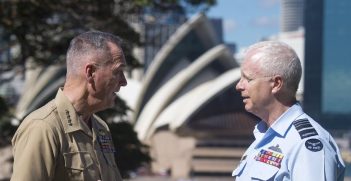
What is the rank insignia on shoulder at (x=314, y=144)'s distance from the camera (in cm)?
249

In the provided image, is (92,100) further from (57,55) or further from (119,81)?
(57,55)

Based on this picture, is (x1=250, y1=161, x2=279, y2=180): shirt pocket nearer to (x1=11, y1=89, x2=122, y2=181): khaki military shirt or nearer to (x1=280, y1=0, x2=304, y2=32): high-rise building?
(x1=11, y1=89, x2=122, y2=181): khaki military shirt

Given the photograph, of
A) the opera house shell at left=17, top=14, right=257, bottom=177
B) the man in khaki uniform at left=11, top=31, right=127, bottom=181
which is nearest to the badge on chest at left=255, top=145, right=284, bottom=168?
the man in khaki uniform at left=11, top=31, right=127, bottom=181

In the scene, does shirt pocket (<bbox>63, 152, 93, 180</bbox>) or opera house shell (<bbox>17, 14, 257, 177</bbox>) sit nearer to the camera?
shirt pocket (<bbox>63, 152, 93, 180</bbox>)

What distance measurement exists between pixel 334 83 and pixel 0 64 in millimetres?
13778

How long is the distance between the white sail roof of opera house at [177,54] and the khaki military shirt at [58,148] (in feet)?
139

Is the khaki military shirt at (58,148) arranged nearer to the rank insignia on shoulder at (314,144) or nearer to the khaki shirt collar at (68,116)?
the khaki shirt collar at (68,116)

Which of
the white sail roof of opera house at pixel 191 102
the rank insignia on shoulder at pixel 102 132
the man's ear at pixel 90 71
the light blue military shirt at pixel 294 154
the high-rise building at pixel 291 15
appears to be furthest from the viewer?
the high-rise building at pixel 291 15

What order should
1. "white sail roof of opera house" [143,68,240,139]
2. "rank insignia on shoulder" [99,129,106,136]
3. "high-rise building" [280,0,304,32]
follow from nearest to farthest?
1. "rank insignia on shoulder" [99,129,106,136]
2. "white sail roof of opera house" [143,68,240,139]
3. "high-rise building" [280,0,304,32]

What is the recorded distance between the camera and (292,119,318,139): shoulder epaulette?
8.33ft

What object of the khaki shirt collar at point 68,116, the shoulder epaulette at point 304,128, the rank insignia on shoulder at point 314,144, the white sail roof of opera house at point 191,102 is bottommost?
the white sail roof of opera house at point 191,102

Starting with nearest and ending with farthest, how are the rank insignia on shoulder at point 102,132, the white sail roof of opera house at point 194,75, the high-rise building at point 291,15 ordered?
the rank insignia on shoulder at point 102,132 < the white sail roof of opera house at point 194,75 < the high-rise building at point 291,15

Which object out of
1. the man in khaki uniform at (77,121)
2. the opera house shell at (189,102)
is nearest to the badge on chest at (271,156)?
the man in khaki uniform at (77,121)

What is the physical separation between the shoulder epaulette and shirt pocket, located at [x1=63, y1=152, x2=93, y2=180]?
674mm
